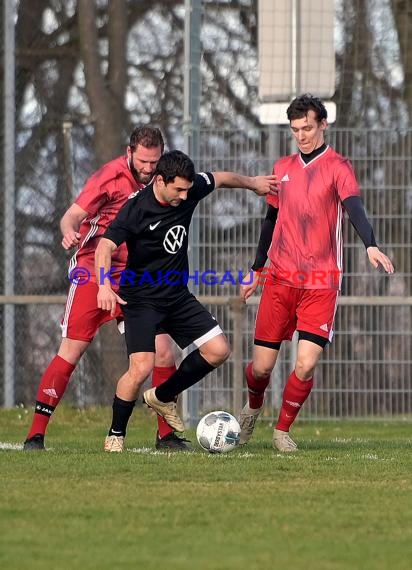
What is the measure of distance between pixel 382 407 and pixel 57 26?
24.7ft

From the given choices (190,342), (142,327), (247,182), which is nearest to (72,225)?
(142,327)

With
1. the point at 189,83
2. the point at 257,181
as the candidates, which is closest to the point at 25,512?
the point at 257,181

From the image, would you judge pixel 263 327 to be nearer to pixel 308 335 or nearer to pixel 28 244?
pixel 308 335

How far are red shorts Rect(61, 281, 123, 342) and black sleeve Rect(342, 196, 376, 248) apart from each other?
151cm

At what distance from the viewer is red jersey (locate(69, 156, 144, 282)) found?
833cm

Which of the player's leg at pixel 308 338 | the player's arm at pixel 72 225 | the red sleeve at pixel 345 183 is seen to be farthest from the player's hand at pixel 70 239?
the red sleeve at pixel 345 183

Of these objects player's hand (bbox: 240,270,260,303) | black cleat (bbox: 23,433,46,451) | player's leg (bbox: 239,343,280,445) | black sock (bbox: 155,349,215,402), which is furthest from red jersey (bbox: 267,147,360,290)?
black cleat (bbox: 23,433,46,451)

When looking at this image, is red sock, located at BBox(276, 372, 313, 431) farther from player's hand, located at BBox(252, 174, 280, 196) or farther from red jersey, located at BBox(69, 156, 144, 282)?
red jersey, located at BBox(69, 156, 144, 282)

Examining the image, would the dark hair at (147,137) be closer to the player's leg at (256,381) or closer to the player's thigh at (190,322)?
the player's thigh at (190,322)

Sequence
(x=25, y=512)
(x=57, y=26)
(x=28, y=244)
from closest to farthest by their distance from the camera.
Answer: (x=25, y=512) < (x=28, y=244) < (x=57, y=26)

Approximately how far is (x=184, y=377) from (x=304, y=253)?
102 centimetres

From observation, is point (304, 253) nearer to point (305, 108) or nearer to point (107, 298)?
point (305, 108)

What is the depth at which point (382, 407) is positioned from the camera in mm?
12266

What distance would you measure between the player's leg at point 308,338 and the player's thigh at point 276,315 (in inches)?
3.0
